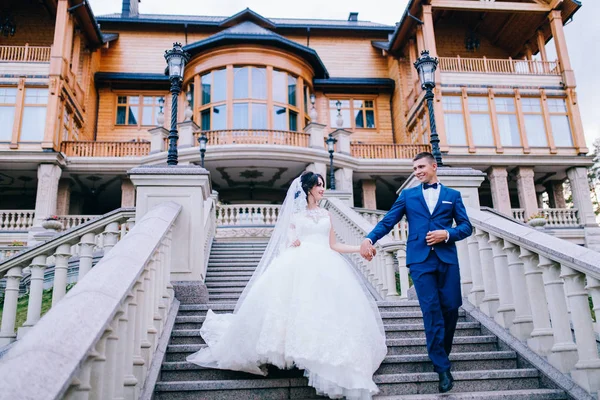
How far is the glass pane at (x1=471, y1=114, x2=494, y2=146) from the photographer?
2234 cm

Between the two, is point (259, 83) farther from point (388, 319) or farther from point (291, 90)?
point (388, 319)

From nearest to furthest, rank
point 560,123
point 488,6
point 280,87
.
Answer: point 280,87 → point 560,123 → point 488,6

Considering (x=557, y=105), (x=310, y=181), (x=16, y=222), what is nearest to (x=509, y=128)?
(x=557, y=105)

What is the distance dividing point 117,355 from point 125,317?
0.24 metres

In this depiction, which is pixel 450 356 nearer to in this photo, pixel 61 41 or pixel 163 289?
pixel 163 289

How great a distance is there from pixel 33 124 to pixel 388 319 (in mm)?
19968

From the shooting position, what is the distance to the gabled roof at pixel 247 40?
21062 mm

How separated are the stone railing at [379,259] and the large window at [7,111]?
16822mm

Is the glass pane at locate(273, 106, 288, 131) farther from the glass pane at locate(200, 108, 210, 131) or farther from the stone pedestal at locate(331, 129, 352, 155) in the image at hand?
the glass pane at locate(200, 108, 210, 131)

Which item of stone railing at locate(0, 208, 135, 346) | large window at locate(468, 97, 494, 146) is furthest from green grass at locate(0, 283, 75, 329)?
large window at locate(468, 97, 494, 146)

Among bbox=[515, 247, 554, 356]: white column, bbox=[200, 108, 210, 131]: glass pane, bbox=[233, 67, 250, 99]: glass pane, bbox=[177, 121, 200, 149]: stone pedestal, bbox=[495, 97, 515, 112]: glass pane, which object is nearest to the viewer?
bbox=[515, 247, 554, 356]: white column

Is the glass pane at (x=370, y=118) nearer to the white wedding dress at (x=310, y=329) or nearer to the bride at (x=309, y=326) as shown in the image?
the bride at (x=309, y=326)

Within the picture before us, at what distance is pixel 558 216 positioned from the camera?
21.1 meters

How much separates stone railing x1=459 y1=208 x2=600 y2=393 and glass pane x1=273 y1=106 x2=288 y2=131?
16.4 meters
